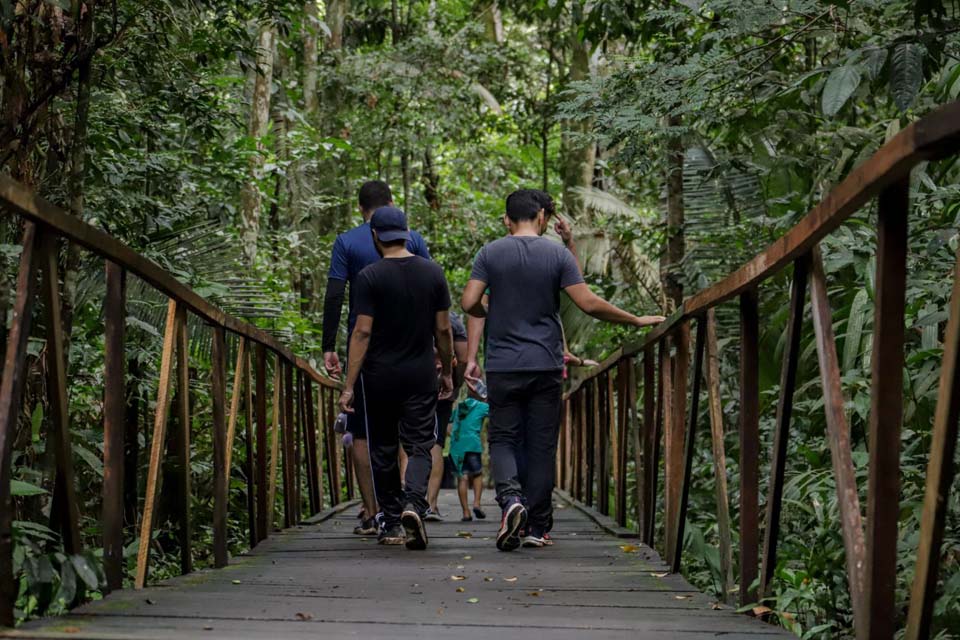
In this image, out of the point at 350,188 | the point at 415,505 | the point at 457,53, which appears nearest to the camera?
the point at 415,505

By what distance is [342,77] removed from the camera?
15.2 meters

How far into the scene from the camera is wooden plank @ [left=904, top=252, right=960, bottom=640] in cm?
191

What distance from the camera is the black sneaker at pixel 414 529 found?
201 inches

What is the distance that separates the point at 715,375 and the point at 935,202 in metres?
1.55

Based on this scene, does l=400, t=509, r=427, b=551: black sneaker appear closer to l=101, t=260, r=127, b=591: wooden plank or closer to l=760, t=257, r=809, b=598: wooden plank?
l=101, t=260, r=127, b=591: wooden plank

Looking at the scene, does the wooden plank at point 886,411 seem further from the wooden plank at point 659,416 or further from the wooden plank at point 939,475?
the wooden plank at point 659,416

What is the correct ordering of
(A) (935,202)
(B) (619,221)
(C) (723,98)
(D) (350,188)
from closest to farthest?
(A) (935,202)
(C) (723,98)
(B) (619,221)
(D) (350,188)

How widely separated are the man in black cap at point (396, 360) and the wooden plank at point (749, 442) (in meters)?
2.15

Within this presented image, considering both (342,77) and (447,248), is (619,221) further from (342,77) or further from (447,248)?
(447,248)

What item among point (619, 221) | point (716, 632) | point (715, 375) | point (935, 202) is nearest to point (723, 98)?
point (935, 202)

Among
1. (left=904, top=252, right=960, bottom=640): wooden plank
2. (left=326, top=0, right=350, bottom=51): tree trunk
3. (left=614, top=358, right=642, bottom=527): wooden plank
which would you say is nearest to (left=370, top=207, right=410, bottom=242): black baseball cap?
(left=614, top=358, right=642, bottom=527): wooden plank

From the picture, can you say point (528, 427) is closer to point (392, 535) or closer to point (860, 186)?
point (392, 535)

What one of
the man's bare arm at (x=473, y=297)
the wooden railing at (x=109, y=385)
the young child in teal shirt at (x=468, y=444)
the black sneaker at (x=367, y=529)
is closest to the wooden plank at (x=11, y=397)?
the wooden railing at (x=109, y=385)

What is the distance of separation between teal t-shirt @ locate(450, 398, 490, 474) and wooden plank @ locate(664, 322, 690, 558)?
3.12m
